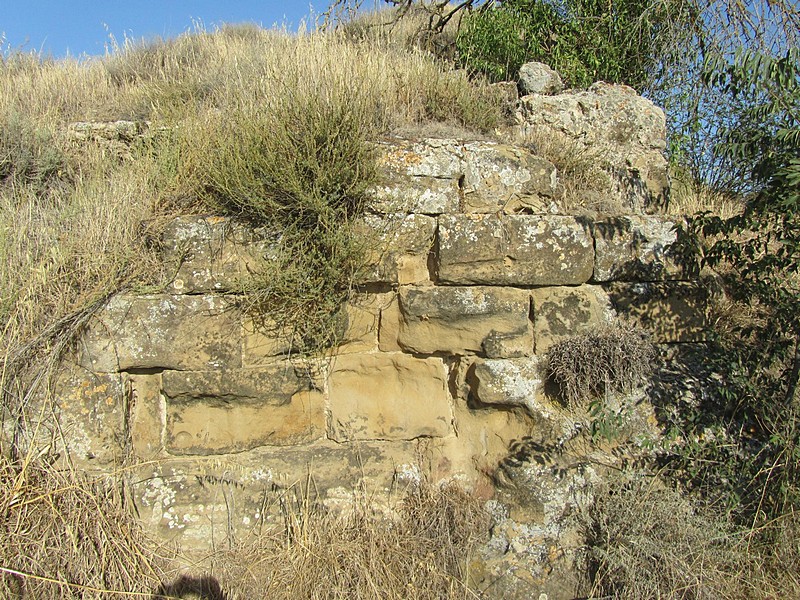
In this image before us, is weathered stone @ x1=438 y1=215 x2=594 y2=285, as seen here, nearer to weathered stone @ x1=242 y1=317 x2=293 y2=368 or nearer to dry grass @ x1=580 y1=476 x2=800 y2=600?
weathered stone @ x1=242 y1=317 x2=293 y2=368

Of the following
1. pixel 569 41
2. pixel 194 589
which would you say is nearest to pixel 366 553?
pixel 194 589

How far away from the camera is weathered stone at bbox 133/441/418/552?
315 cm

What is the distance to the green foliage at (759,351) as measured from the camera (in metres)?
3.04

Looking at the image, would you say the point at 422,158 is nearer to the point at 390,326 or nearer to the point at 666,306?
the point at 390,326

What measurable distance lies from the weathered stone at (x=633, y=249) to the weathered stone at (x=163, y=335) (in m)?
2.14

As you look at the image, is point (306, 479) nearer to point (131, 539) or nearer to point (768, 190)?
point (131, 539)

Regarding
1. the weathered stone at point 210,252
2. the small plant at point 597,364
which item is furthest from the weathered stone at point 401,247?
the small plant at point 597,364

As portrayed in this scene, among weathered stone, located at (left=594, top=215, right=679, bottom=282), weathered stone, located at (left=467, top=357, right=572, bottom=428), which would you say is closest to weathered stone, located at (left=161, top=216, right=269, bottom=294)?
weathered stone, located at (left=467, top=357, right=572, bottom=428)

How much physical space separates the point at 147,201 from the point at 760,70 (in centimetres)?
343

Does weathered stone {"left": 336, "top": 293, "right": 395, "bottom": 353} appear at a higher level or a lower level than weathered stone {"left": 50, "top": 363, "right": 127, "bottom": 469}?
higher

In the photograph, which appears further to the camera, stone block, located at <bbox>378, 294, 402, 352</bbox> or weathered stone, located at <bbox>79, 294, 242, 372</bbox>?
stone block, located at <bbox>378, 294, 402, 352</bbox>

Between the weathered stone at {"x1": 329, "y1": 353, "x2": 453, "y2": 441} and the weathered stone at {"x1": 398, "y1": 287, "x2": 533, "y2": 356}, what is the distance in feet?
0.49

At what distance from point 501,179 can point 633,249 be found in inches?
35.1

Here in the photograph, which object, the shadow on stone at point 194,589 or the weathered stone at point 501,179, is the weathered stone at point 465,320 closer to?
the weathered stone at point 501,179
